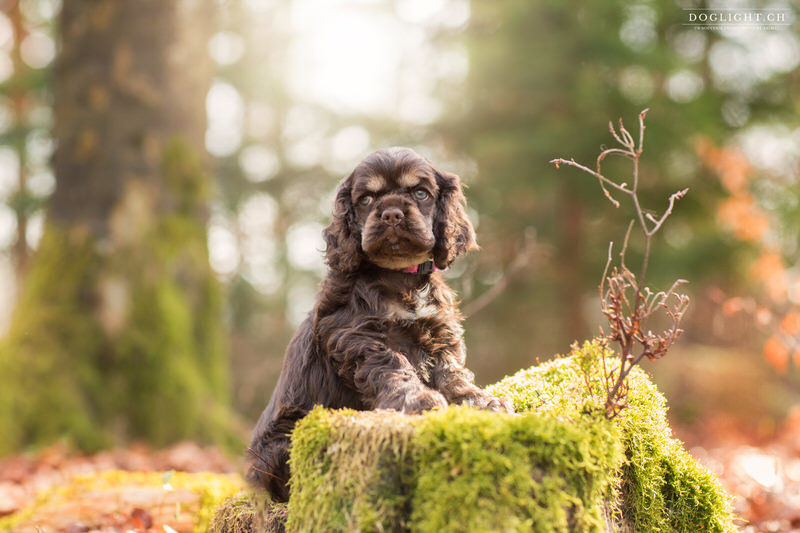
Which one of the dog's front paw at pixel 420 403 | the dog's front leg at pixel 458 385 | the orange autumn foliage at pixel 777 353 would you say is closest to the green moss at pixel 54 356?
the dog's front leg at pixel 458 385

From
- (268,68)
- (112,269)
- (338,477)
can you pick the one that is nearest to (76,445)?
(112,269)

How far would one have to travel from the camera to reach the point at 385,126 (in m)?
13.3

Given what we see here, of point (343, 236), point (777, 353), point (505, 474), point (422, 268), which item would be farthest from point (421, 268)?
point (777, 353)

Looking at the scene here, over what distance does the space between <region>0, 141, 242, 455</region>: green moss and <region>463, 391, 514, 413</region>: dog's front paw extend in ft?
17.5

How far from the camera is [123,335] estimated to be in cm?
755

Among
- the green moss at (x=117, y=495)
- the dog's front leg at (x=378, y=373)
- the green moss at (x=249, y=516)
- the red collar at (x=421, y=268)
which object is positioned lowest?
the green moss at (x=117, y=495)

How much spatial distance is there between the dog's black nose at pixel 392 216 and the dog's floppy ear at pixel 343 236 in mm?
297

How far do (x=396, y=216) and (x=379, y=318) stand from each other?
0.57m

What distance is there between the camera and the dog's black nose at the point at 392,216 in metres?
3.50

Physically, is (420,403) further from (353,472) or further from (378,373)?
(353,472)

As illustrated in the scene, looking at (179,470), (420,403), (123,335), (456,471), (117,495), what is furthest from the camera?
(123,335)

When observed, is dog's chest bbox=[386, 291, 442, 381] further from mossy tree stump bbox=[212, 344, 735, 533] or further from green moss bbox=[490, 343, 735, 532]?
mossy tree stump bbox=[212, 344, 735, 533]

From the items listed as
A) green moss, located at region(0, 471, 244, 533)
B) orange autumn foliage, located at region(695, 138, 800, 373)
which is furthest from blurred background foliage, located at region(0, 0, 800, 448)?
green moss, located at region(0, 471, 244, 533)

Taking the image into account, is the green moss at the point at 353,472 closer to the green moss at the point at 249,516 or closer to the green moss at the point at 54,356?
the green moss at the point at 249,516
